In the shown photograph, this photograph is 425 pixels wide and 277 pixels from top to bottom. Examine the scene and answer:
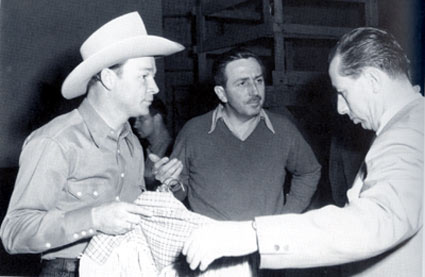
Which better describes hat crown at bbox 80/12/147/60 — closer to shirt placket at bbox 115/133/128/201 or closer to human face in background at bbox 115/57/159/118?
human face in background at bbox 115/57/159/118

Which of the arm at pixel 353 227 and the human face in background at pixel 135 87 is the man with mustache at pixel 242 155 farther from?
the arm at pixel 353 227

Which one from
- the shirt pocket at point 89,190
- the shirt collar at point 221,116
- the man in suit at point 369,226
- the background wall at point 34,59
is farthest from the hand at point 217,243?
the background wall at point 34,59

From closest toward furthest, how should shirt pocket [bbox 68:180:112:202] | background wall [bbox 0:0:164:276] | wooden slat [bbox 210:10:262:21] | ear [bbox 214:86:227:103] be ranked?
shirt pocket [bbox 68:180:112:202] < ear [bbox 214:86:227:103] < wooden slat [bbox 210:10:262:21] < background wall [bbox 0:0:164:276]

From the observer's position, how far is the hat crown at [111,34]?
1.48m

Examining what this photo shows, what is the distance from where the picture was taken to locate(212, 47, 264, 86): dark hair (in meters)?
2.40

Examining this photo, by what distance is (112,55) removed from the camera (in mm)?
1419

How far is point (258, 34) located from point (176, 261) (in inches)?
66.9

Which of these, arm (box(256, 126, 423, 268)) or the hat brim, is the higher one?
the hat brim

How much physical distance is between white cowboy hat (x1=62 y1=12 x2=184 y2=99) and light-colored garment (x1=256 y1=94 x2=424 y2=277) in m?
0.78

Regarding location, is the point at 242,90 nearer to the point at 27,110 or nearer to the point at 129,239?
the point at 129,239

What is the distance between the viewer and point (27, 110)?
3.60 metres

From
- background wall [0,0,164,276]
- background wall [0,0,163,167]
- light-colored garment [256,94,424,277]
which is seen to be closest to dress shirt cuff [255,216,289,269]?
light-colored garment [256,94,424,277]

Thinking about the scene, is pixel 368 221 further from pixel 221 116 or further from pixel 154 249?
pixel 221 116

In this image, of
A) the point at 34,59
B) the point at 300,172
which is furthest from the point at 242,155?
the point at 34,59
